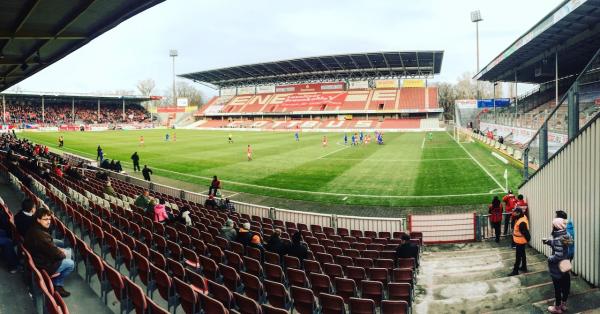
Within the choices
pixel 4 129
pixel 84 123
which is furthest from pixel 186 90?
pixel 4 129

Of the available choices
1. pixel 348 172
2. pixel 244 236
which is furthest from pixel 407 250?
pixel 348 172

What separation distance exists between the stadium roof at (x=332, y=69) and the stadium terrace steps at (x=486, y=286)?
227ft

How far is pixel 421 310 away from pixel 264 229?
17.4 ft

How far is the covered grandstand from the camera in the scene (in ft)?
266

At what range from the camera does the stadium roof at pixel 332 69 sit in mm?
78406

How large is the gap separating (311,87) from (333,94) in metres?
6.76

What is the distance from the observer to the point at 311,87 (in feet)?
324

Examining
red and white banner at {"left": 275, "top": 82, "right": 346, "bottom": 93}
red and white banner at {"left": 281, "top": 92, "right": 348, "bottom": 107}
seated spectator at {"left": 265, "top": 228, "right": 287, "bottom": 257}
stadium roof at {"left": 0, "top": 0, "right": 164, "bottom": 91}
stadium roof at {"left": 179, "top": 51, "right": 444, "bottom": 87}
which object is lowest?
seated spectator at {"left": 265, "top": 228, "right": 287, "bottom": 257}

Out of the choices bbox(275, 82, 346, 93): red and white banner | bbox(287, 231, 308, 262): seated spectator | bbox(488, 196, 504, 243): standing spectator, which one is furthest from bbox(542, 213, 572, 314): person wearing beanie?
bbox(275, 82, 346, 93): red and white banner

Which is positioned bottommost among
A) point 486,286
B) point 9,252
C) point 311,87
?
point 486,286

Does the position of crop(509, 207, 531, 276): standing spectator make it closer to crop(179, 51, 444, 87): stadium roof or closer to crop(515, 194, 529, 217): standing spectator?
crop(515, 194, 529, 217): standing spectator

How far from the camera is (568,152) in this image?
8586 millimetres

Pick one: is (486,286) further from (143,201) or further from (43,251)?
(143,201)

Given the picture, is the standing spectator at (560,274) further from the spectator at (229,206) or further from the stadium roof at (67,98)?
the stadium roof at (67,98)
